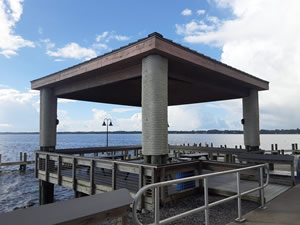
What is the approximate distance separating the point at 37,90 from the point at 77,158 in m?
5.20

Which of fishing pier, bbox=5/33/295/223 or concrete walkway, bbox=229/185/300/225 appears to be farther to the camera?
fishing pier, bbox=5/33/295/223

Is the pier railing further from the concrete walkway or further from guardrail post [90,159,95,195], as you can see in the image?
the concrete walkway

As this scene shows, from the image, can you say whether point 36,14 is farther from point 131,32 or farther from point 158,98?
point 158,98

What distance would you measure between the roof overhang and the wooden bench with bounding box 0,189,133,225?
4459mm

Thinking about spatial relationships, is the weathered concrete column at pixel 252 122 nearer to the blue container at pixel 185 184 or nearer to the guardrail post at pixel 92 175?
the blue container at pixel 185 184

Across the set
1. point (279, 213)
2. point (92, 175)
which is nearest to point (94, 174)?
point (92, 175)

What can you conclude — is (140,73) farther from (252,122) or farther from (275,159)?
(252,122)

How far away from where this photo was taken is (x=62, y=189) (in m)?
15.1

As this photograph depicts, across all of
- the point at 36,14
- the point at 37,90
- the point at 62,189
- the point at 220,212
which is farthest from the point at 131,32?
the point at 62,189

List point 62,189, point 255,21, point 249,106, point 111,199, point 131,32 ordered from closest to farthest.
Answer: point 111,199 → point 255,21 → point 249,106 → point 131,32 → point 62,189

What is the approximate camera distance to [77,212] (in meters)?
1.62

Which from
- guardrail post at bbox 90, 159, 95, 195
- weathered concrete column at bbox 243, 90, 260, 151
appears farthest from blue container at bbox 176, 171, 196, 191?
Answer: weathered concrete column at bbox 243, 90, 260, 151

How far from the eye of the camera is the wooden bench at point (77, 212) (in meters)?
1.45

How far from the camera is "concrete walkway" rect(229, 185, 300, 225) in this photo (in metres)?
3.91
